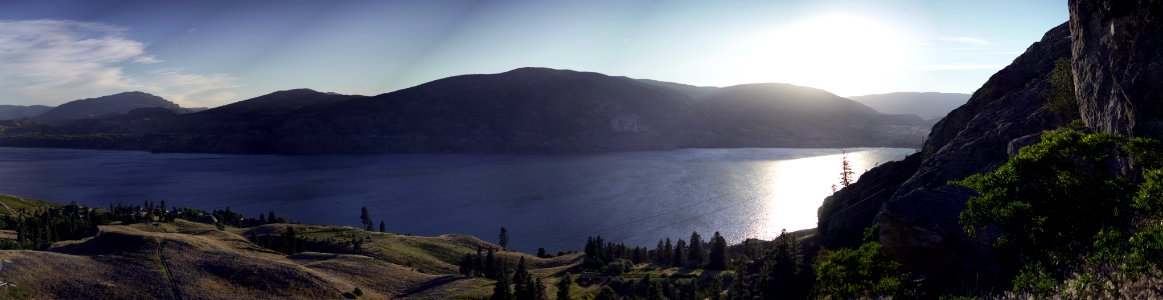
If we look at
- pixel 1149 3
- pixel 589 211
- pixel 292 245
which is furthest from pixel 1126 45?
pixel 589 211

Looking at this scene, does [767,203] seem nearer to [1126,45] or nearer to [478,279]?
[478,279]

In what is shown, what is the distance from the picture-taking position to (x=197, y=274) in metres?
71.6

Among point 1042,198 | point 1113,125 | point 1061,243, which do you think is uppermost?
point 1113,125

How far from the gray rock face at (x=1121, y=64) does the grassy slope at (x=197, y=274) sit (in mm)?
63795

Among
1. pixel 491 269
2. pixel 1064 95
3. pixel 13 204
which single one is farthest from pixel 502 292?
pixel 13 204

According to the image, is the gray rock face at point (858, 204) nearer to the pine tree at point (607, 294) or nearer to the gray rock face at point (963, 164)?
the gray rock face at point (963, 164)

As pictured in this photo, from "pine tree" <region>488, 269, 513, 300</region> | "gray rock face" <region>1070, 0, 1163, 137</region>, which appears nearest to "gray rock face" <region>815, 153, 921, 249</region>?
"gray rock face" <region>1070, 0, 1163, 137</region>

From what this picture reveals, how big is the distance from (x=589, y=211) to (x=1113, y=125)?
153723 millimetres

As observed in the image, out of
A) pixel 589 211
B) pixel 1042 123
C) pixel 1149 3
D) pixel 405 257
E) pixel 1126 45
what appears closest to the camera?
pixel 1149 3

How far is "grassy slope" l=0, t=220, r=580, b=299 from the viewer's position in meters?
63.0

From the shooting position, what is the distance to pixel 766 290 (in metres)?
62.7

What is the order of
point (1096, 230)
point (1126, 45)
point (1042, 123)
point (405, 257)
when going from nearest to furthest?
point (1096, 230)
point (1126, 45)
point (1042, 123)
point (405, 257)

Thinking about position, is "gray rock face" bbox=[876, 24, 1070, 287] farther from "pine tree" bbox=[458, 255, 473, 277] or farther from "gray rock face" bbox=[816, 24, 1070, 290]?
"pine tree" bbox=[458, 255, 473, 277]

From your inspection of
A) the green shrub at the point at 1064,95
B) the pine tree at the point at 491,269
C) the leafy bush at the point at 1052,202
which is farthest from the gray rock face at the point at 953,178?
the pine tree at the point at 491,269
